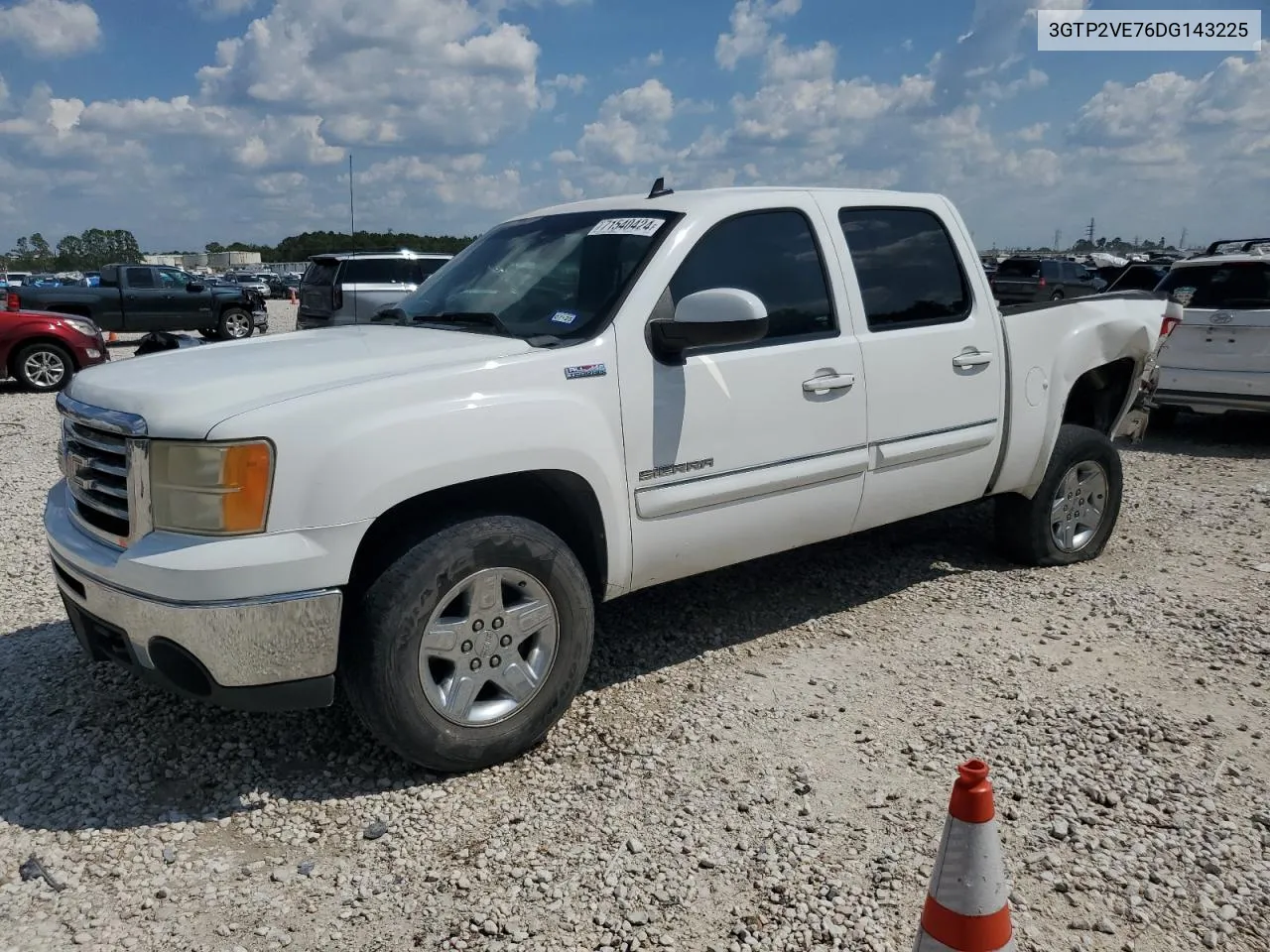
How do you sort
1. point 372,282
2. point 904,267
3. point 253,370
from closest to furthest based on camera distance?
point 253,370
point 904,267
point 372,282

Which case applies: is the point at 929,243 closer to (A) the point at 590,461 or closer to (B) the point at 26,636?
(A) the point at 590,461

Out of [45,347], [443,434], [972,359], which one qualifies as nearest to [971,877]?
[443,434]

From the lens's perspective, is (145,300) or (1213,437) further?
(145,300)

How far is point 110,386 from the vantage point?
3248 mm

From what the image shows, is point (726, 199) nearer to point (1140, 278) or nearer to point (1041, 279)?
point (1140, 278)

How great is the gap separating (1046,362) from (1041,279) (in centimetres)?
2322

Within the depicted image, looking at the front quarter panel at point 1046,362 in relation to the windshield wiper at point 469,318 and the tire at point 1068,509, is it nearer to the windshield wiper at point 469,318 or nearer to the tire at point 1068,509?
the tire at point 1068,509

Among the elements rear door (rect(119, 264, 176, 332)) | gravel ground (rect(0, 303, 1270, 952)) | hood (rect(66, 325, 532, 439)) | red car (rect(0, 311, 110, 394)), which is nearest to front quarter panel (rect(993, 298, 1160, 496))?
gravel ground (rect(0, 303, 1270, 952))

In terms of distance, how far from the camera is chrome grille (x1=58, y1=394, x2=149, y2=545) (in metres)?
3.02

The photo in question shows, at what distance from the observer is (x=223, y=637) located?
2945 millimetres

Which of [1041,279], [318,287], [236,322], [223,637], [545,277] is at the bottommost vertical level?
[223,637]

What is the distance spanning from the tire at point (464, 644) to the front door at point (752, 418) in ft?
1.36

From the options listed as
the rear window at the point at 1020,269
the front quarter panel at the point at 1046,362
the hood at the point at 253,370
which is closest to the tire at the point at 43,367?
the hood at the point at 253,370

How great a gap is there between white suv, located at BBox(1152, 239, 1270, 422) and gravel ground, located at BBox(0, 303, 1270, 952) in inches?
186
